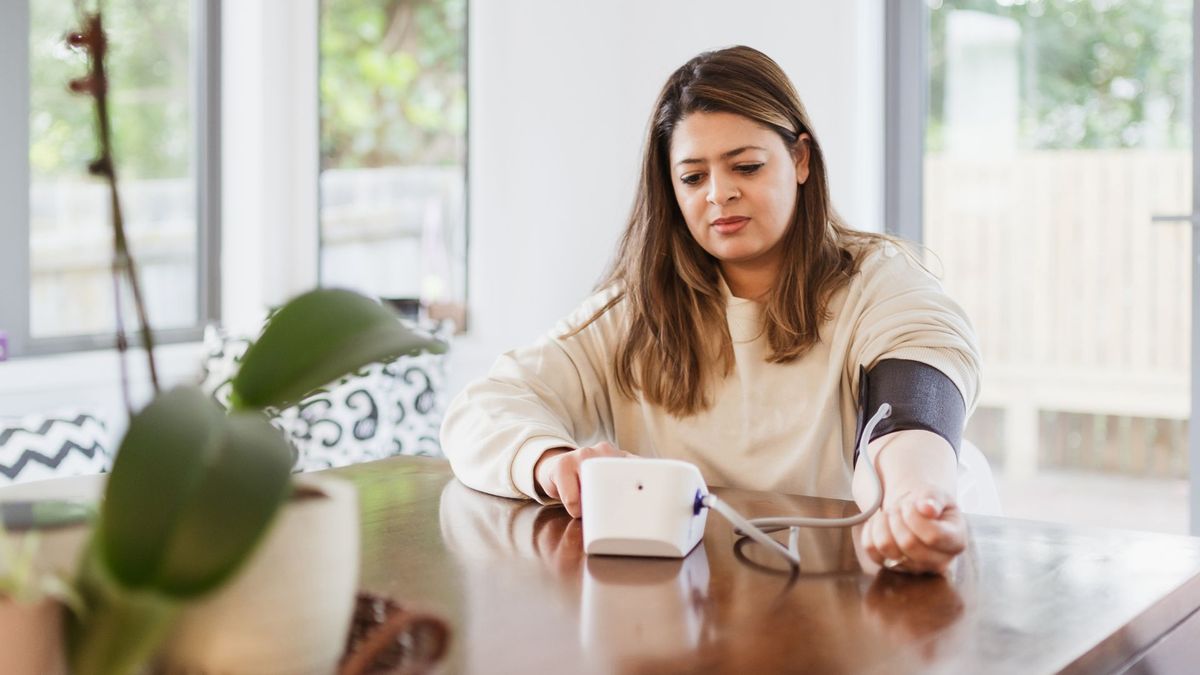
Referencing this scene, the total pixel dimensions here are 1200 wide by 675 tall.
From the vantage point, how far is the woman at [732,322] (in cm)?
154

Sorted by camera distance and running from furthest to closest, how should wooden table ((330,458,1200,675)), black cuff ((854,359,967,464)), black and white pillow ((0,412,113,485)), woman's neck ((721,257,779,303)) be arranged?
1. black and white pillow ((0,412,113,485))
2. woman's neck ((721,257,779,303))
3. black cuff ((854,359,967,464))
4. wooden table ((330,458,1200,675))

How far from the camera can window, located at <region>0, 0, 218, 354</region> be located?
2.73 metres

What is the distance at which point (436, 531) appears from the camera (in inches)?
47.2

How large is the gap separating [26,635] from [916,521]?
0.65m

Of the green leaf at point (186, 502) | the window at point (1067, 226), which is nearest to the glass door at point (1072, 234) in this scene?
the window at point (1067, 226)

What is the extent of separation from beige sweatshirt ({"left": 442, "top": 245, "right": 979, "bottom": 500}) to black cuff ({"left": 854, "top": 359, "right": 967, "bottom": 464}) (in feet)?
0.17

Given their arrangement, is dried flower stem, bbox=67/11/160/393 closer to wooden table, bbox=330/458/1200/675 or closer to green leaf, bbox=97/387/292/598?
green leaf, bbox=97/387/292/598

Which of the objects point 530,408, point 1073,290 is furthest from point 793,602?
point 1073,290

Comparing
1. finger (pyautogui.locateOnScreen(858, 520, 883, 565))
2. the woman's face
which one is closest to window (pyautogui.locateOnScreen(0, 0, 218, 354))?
the woman's face

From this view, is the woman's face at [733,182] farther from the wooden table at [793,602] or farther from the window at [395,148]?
the window at [395,148]

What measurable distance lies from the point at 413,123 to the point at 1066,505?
2.08 meters

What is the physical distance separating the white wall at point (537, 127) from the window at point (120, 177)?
76 mm

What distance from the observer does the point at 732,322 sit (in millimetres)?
1652

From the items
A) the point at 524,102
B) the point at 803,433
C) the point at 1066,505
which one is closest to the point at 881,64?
the point at 524,102
